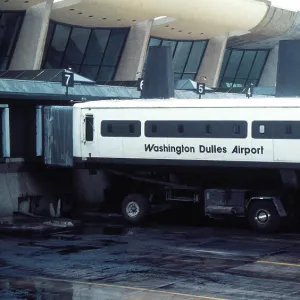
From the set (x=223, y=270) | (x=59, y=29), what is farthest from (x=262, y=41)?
(x=223, y=270)

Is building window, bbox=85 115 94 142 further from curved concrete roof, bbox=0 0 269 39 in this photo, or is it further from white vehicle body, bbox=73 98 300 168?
curved concrete roof, bbox=0 0 269 39

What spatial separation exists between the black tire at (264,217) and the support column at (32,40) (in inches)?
923

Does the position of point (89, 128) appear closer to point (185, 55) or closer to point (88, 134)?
point (88, 134)

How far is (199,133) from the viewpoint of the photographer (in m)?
22.9

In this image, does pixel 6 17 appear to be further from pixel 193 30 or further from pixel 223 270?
pixel 223 270

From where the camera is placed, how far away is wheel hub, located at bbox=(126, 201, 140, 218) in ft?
80.8

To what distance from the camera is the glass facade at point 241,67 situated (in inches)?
2569

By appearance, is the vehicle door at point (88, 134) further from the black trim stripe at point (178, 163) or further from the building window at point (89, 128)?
the black trim stripe at point (178, 163)

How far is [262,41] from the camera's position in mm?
63719

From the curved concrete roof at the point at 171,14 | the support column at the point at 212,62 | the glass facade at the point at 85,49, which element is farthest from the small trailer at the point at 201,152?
the support column at the point at 212,62

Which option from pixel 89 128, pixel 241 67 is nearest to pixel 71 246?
pixel 89 128

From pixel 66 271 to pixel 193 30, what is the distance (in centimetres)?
4023

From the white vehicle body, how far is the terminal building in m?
2.12

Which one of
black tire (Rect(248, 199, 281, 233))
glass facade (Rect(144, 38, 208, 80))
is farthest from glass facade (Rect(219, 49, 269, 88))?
black tire (Rect(248, 199, 281, 233))
